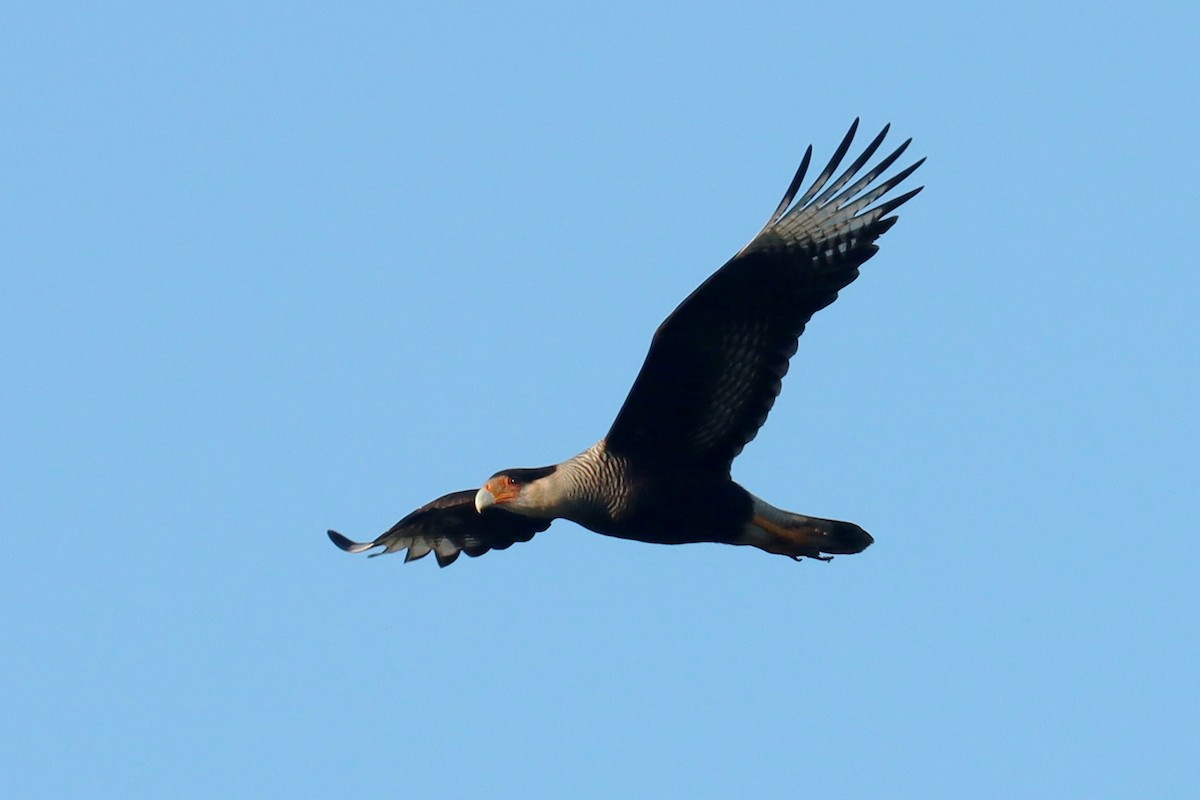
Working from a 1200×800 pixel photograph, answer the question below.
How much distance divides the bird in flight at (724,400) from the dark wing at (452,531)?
89 centimetres

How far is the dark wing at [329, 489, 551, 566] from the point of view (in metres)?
11.3

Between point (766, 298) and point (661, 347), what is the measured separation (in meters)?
0.61

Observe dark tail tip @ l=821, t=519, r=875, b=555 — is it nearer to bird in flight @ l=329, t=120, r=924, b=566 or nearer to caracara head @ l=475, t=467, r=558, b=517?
bird in flight @ l=329, t=120, r=924, b=566

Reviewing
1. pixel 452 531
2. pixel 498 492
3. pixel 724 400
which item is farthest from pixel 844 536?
pixel 452 531

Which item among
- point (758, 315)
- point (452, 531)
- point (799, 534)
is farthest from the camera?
point (452, 531)

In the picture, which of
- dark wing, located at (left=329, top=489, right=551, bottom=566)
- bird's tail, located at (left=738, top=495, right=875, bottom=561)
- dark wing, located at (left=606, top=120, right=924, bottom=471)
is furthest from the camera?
dark wing, located at (left=329, top=489, right=551, bottom=566)

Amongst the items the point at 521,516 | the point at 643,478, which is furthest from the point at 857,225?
the point at 521,516

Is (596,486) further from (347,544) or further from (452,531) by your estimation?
(347,544)

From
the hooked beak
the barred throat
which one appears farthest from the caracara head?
the barred throat

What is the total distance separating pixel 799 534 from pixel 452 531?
94.0 inches

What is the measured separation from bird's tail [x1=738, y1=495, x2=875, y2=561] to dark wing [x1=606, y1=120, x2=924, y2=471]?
57cm

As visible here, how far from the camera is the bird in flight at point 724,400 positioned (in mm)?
9672

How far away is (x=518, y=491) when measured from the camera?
33.7 feet

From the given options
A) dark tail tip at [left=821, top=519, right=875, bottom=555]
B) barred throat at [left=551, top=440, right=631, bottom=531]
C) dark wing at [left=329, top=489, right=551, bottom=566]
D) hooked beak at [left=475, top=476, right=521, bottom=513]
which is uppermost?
dark wing at [left=329, top=489, right=551, bottom=566]
